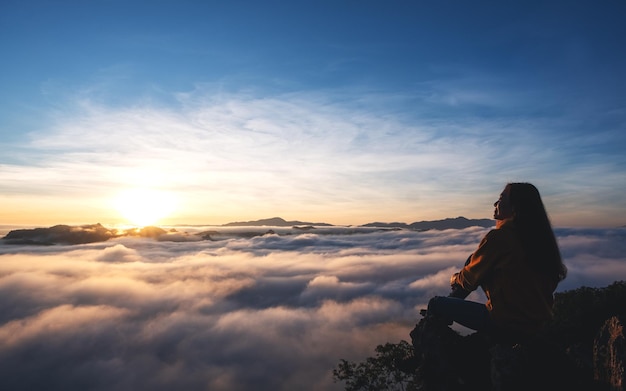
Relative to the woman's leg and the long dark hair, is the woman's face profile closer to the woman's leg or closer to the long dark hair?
the long dark hair

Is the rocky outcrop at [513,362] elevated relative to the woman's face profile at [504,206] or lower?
lower

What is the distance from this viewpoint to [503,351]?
6547 mm

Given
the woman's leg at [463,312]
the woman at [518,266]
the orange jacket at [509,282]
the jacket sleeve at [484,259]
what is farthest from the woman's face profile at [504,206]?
the woman's leg at [463,312]

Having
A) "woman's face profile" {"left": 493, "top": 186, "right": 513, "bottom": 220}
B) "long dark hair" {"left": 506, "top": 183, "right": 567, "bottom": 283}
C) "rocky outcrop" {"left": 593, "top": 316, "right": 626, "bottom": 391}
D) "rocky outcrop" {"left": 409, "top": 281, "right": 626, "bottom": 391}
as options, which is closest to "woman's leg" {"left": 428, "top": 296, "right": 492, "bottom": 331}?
"rocky outcrop" {"left": 409, "top": 281, "right": 626, "bottom": 391}

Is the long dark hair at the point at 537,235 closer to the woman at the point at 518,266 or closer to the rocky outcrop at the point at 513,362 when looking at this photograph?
the woman at the point at 518,266

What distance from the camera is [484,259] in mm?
5102

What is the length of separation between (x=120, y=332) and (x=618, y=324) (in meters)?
150

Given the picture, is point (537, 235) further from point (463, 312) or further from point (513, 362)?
point (513, 362)

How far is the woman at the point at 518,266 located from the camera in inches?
195

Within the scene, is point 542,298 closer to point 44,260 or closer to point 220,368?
point 220,368

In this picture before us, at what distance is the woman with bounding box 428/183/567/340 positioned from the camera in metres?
4.95

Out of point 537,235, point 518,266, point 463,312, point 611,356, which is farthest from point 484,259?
point 611,356

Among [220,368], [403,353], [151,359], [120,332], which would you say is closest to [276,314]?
[220,368]

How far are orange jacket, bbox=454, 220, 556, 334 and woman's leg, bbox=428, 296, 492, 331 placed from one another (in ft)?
0.66
